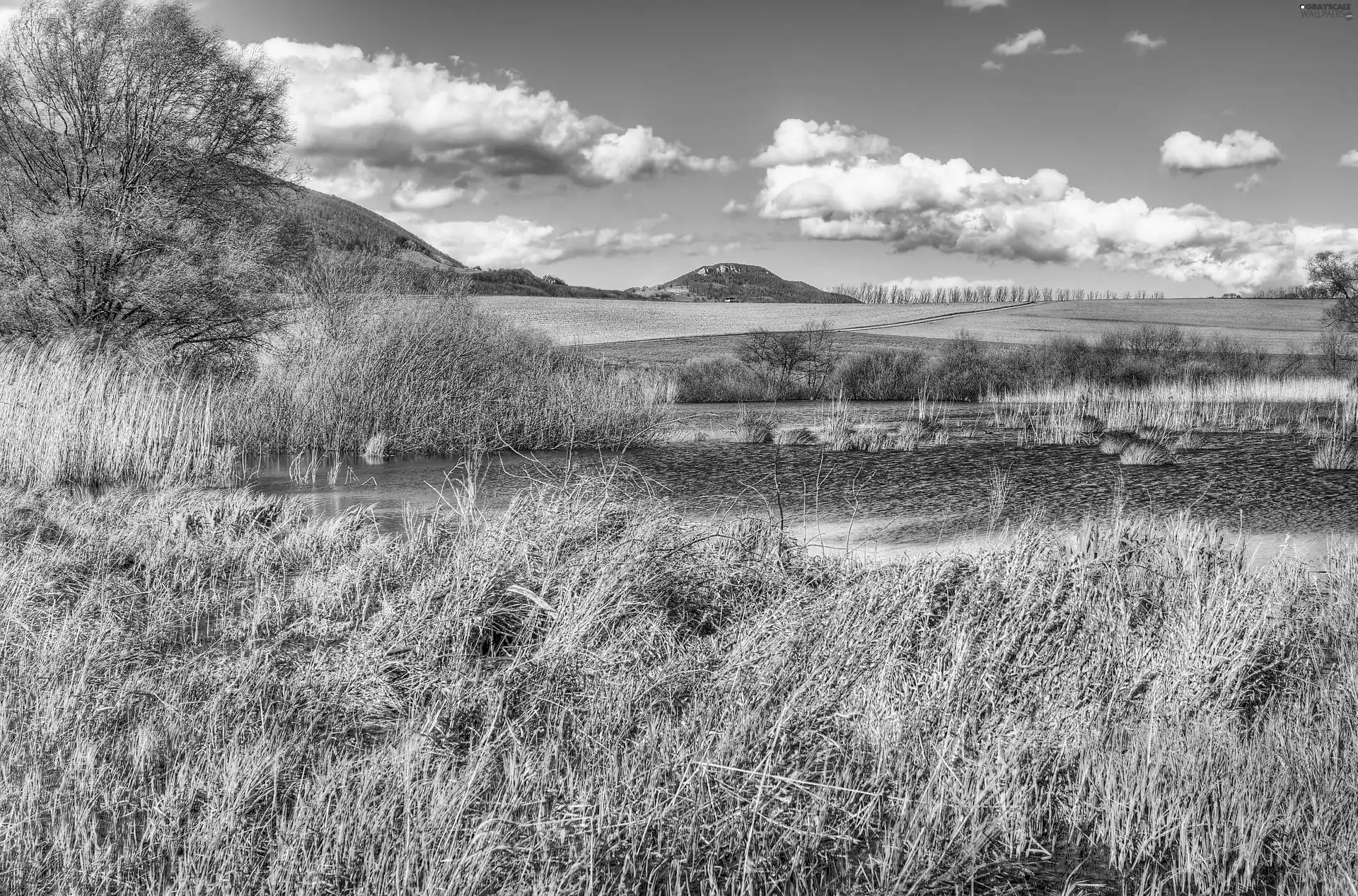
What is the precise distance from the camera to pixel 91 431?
42.4ft

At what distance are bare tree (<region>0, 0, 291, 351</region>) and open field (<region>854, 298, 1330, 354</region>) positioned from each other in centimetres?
3997

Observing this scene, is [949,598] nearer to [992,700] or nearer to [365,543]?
[992,700]

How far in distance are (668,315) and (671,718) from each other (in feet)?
210

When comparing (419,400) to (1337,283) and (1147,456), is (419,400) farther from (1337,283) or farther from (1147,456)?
(1337,283)

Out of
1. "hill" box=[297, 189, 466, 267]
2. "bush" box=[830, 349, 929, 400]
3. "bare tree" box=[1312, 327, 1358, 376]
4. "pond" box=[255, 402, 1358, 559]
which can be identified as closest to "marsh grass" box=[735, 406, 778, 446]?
"pond" box=[255, 402, 1358, 559]

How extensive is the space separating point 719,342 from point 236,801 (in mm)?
48531

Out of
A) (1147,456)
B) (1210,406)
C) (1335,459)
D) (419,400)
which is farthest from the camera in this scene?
(1210,406)

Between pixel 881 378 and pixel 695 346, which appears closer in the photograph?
pixel 881 378

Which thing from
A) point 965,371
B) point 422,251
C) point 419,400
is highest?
point 422,251

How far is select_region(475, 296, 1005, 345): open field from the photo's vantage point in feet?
191

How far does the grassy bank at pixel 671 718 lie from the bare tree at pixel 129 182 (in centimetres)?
1754

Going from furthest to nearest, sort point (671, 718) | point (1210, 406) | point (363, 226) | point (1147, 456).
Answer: point (363, 226)
point (1210, 406)
point (1147, 456)
point (671, 718)

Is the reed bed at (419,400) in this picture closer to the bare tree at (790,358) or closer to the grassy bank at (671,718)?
the grassy bank at (671,718)

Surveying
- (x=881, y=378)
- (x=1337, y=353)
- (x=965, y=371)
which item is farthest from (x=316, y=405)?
(x=1337, y=353)
